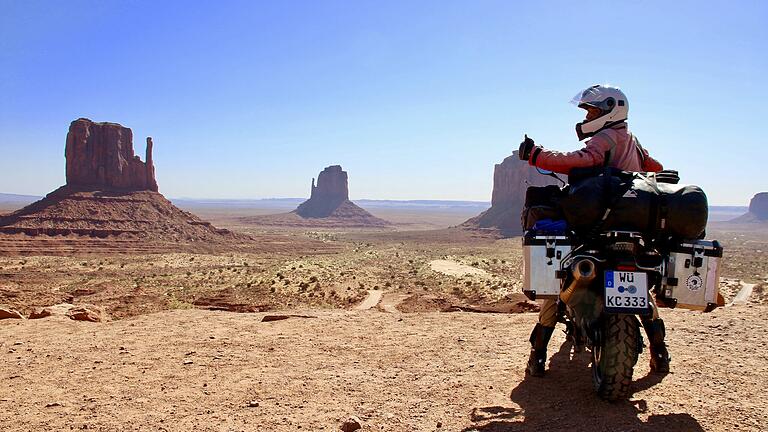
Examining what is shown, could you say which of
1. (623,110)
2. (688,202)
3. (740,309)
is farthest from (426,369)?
(740,309)

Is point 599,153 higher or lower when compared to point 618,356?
higher

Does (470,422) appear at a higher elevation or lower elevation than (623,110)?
lower

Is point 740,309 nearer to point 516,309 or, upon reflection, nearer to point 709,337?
point 709,337

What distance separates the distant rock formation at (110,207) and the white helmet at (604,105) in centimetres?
5692

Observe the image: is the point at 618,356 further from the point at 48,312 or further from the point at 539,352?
the point at 48,312

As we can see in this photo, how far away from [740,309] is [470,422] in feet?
25.6

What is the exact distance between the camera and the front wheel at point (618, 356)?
4.26 m

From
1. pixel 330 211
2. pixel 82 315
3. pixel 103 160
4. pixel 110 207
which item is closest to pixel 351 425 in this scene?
pixel 82 315

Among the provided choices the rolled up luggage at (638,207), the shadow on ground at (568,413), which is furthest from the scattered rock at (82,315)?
the rolled up luggage at (638,207)

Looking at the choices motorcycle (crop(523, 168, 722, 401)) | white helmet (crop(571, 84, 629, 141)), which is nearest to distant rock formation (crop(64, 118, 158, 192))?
white helmet (crop(571, 84, 629, 141))

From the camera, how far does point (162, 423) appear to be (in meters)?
4.27

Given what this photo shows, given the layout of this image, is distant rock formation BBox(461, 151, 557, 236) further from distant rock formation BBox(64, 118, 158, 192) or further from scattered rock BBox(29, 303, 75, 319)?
scattered rock BBox(29, 303, 75, 319)

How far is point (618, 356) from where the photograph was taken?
426 cm

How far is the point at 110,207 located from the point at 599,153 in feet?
244
